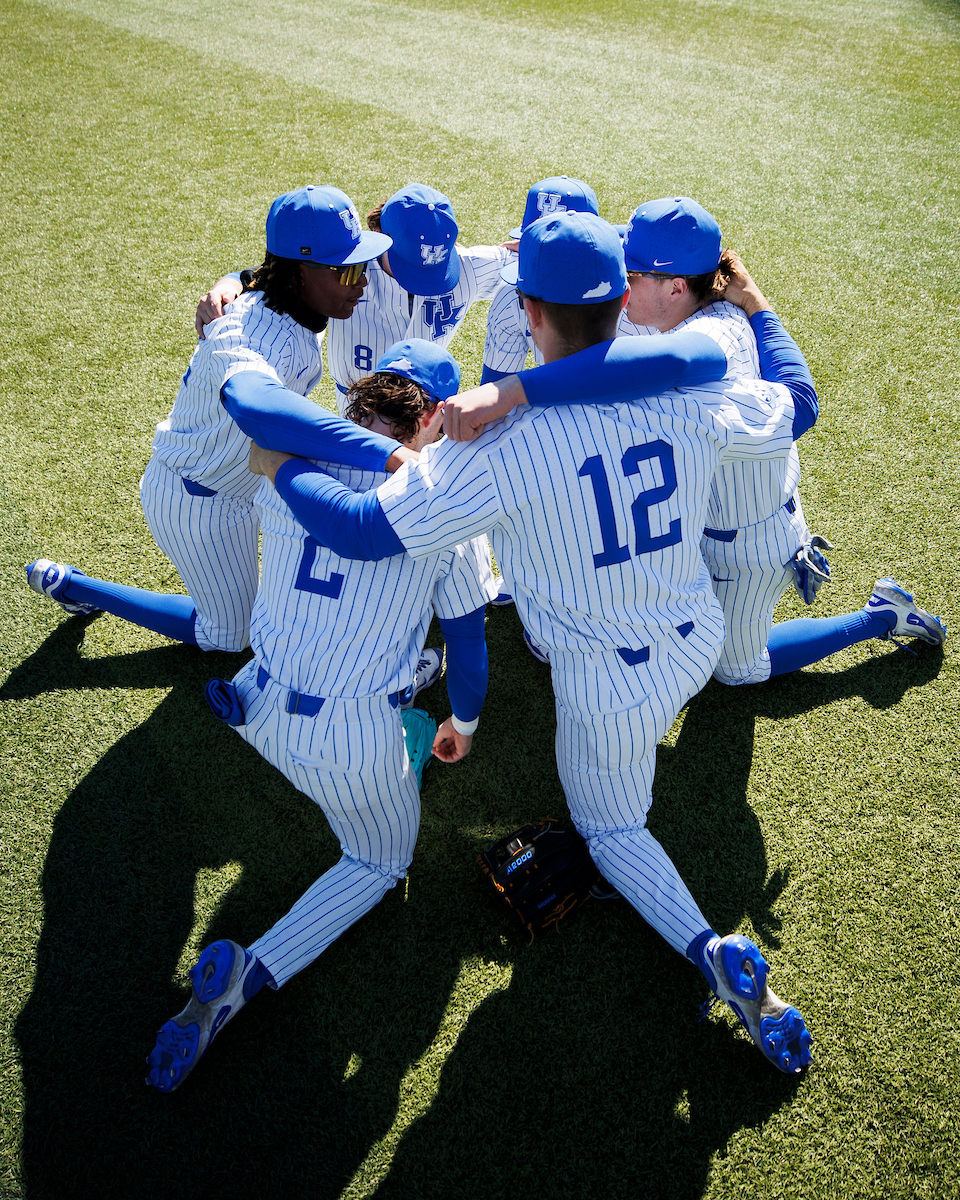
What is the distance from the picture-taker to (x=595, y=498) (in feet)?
6.50

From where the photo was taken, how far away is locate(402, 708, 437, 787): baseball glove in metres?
2.89

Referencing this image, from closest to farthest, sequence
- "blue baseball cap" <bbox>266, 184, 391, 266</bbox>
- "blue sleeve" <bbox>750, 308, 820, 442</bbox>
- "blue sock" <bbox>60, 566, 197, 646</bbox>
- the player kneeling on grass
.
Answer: the player kneeling on grass < "blue sleeve" <bbox>750, 308, 820, 442</bbox> < "blue baseball cap" <bbox>266, 184, 391, 266</bbox> < "blue sock" <bbox>60, 566, 197, 646</bbox>

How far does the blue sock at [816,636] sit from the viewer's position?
129 inches

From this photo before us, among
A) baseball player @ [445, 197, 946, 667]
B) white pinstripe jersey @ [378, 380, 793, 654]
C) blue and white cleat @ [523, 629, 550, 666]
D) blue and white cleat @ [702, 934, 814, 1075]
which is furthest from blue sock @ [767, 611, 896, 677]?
blue and white cleat @ [702, 934, 814, 1075]

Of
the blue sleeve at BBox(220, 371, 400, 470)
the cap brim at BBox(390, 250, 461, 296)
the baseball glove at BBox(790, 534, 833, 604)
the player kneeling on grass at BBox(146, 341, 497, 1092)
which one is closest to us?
the blue sleeve at BBox(220, 371, 400, 470)

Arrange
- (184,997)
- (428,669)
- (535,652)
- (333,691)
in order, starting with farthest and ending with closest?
(535,652) → (428,669) → (184,997) → (333,691)

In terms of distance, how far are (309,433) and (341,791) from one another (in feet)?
3.27

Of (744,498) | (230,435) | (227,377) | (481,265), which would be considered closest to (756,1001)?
(744,498)

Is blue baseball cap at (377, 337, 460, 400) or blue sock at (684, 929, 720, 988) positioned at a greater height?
blue baseball cap at (377, 337, 460, 400)

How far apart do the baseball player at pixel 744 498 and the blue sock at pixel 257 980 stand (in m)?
2.01

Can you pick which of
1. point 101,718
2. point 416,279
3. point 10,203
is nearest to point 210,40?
point 10,203

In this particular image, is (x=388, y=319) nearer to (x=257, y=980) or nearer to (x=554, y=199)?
(x=554, y=199)

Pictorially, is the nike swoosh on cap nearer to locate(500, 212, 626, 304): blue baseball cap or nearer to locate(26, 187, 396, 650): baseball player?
locate(500, 212, 626, 304): blue baseball cap

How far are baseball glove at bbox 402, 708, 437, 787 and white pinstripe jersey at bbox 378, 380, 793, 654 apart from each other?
841 mm
